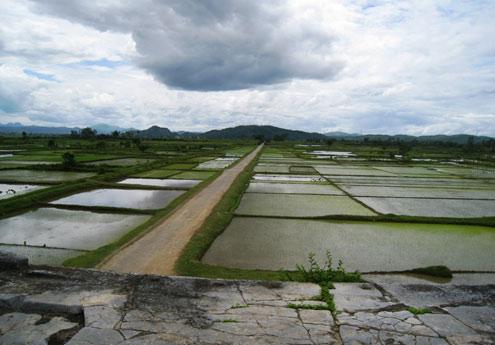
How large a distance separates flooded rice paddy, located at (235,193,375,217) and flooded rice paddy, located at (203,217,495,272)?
4.12 ft

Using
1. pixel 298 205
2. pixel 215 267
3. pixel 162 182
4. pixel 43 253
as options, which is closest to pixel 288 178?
pixel 162 182

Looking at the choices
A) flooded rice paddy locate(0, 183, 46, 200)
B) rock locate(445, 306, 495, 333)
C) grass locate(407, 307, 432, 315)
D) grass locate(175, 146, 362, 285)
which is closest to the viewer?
rock locate(445, 306, 495, 333)

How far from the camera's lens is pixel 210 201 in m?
16.0

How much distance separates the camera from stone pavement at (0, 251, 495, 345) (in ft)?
11.4

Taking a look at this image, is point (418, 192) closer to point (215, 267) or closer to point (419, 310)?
point (215, 267)

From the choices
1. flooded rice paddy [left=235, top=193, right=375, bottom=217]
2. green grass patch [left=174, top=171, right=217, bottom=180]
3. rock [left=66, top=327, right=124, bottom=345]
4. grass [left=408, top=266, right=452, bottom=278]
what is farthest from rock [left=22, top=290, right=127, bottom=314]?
green grass patch [left=174, top=171, right=217, bottom=180]

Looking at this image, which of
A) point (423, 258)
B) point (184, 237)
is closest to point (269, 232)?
point (184, 237)

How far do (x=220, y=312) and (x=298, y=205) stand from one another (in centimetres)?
1293

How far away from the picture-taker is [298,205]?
16.6 m

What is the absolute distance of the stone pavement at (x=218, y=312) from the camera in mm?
3463

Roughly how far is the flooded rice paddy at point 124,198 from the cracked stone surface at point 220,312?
10917mm

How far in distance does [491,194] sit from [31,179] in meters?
27.4

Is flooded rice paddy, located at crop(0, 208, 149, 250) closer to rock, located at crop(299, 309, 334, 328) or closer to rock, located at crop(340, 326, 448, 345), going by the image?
rock, located at crop(299, 309, 334, 328)

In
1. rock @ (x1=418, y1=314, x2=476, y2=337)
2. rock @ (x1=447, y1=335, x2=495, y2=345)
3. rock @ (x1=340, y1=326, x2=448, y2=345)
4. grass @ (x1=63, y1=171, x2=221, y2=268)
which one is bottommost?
grass @ (x1=63, y1=171, x2=221, y2=268)
